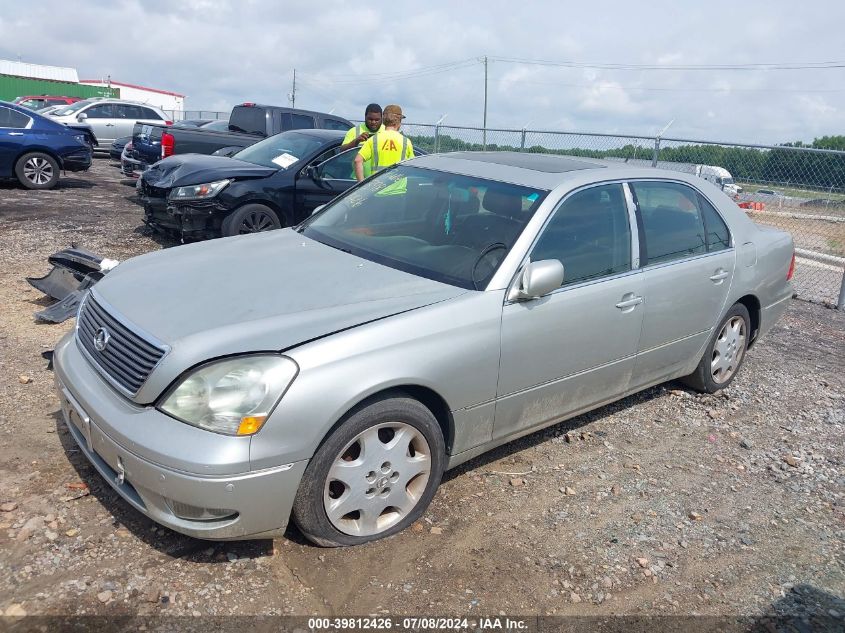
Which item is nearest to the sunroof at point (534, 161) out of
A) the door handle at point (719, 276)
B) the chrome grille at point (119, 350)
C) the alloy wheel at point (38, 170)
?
the door handle at point (719, 276)

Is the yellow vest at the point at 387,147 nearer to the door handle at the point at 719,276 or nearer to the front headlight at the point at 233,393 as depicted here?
the door handle at the point at 719,276

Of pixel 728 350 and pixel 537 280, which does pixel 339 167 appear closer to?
pixel 728 350

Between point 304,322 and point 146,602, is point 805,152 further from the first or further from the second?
point 146,602

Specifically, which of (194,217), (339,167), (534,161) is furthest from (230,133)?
(534,161)

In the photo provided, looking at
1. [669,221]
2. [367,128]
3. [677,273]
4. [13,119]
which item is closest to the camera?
[677,273]

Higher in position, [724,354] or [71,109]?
[71,109]

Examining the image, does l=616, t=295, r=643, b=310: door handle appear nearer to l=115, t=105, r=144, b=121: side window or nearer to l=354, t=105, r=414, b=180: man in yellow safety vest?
l=354, t=105, r=414, b=180: man in yellow safety vest

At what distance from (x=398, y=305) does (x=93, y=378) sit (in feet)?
4.58

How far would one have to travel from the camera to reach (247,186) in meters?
7.85

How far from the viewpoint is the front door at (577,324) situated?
11.8 ft

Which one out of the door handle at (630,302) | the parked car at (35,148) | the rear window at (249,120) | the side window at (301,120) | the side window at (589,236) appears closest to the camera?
the side window at (589,236)

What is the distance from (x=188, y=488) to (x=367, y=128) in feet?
17.8

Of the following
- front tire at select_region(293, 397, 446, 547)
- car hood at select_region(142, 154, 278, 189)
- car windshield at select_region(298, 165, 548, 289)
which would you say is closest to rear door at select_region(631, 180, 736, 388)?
car windshield at select_region(298, 165, 548, 289)

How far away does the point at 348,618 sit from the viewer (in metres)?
2.81
